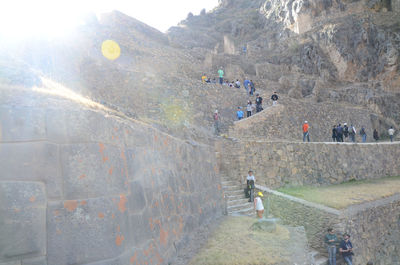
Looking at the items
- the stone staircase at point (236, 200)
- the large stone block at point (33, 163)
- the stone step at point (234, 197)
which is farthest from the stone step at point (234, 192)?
the large stone block at point (33, 163)

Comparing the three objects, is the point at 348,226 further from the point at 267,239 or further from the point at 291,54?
the point at 291,54

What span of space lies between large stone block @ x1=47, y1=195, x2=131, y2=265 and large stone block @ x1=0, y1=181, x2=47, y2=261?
0.09 m

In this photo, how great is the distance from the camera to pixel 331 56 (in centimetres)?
3975

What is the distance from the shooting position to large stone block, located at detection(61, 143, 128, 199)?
10.3ft

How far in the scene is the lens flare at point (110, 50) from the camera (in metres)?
24.8

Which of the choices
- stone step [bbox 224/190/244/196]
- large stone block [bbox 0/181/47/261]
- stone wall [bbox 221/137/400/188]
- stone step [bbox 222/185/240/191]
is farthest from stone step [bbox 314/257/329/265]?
large stone block [bbox 0/181/47/261]

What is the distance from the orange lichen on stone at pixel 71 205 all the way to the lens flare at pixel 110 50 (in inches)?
907

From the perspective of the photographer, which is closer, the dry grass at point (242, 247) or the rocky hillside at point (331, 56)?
the dry grass at point (242, 247)

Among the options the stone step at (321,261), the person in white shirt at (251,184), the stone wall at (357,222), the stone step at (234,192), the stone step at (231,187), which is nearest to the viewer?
the stone step at (321,261)

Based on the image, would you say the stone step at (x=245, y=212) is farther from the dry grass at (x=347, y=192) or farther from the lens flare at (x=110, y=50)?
the lens flare at (x=110, y=50)

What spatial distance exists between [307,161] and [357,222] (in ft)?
16.9

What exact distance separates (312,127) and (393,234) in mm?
11597

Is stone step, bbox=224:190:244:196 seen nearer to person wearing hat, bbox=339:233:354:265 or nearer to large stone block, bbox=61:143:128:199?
person wearing hat, bbox=339:233:354:265

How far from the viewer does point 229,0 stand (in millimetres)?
77562
